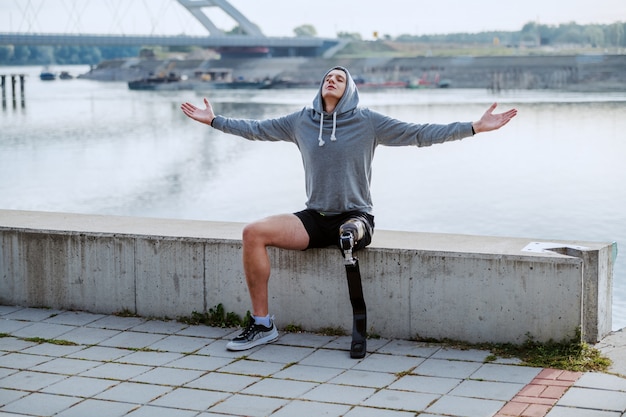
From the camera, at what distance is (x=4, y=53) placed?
117812 mm

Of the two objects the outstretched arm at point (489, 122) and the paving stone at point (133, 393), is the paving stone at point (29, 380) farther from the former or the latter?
the outstretched arm at point (489, 122)

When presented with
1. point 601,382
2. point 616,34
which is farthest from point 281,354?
point 616,34

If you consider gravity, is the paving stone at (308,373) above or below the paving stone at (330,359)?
below

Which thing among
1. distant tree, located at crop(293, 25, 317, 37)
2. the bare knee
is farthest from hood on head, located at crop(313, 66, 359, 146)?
distant tree, located at crop(293, 25, 317, 37)

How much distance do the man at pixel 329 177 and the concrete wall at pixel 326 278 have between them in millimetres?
180

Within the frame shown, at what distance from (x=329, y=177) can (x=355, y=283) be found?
501 mm

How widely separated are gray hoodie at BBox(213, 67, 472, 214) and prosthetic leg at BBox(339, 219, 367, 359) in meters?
0.20

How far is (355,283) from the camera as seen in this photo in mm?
4520

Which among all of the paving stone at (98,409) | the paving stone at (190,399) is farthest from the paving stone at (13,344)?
the paving stone at (190,399)

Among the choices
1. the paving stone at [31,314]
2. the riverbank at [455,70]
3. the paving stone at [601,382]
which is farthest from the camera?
the riverbank at [455,70]

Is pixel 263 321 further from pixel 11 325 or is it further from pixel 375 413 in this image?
pixel 11 325

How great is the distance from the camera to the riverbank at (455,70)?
56438 millimetres

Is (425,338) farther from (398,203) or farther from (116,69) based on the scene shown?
(116,69)

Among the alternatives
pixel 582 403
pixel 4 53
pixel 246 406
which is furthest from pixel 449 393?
pixel 4 53
